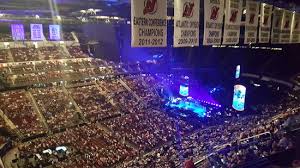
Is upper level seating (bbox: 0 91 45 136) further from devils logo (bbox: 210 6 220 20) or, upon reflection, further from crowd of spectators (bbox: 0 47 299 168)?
devils logo (bbox: 210 6 220 20)

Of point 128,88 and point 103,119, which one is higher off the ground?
point 128,88

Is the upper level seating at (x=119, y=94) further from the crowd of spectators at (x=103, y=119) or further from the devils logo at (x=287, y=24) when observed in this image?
the devils logo at (x=287, y=24)

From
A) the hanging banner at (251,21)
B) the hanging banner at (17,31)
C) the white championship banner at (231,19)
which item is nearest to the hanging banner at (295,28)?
the hanging banner at (251,21)

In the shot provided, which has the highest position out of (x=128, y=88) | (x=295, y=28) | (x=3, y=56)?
(x=295, y=28)

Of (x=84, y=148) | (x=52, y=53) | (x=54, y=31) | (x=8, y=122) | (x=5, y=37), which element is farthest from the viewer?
(x=52, y=53)

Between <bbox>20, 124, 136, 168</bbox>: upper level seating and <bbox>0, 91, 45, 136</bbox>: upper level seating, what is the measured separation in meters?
1.60

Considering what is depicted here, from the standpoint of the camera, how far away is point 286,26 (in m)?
12.9

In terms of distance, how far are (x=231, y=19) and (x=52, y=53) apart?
84.0 feet

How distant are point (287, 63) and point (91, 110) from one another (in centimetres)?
1696

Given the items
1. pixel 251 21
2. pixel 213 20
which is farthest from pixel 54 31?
pixel 213 20

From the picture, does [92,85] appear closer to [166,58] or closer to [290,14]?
[166,58]

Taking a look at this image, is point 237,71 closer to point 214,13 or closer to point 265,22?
point 265,22

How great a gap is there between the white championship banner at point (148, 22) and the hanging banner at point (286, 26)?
7.53 meters

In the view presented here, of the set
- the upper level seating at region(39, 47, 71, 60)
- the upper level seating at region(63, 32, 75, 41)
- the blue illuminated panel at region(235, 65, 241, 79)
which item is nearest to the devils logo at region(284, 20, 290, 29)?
the blue illuminated panel at region(235, 65, 241, 79)
